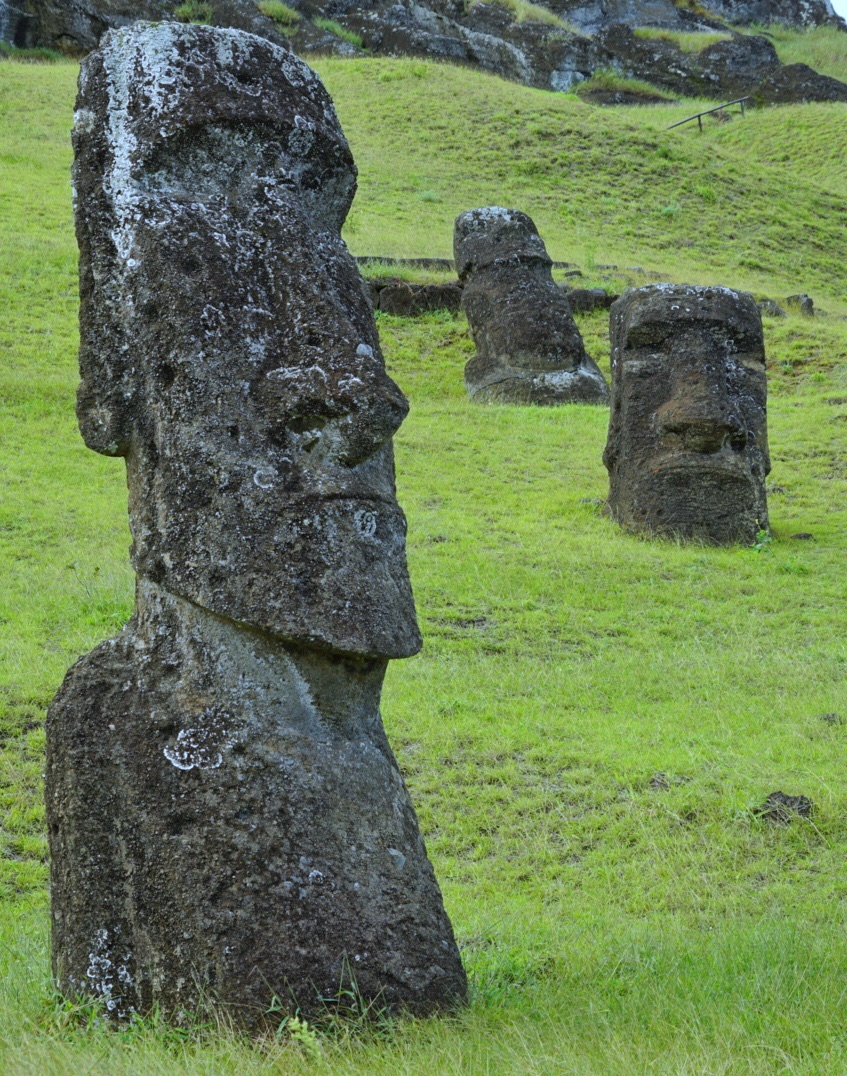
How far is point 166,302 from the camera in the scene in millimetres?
3756

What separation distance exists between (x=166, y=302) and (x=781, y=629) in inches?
296

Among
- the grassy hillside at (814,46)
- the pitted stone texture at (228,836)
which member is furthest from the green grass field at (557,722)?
the grassy hillside at (814,46)

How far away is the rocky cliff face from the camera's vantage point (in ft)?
136

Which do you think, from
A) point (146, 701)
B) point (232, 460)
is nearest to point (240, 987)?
point (146, 701)

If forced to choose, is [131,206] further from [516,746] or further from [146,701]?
[516,746]

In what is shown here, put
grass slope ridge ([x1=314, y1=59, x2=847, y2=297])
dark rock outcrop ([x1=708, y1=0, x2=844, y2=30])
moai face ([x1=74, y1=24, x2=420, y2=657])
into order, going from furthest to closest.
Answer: dark rock outcrop ([x1=708, y1=0, x2=844, y2=30]) → grass slope ridge ([x1=314, y1=59, x2=847, y2=297]) → moai face ([x1=74, y1=24, x2=420, y2=657])

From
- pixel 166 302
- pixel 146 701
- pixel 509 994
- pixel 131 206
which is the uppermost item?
pixel 131 206

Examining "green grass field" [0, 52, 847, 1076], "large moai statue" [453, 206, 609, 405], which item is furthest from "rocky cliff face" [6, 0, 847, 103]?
"large moai statue" [453, 206, 609, 405]

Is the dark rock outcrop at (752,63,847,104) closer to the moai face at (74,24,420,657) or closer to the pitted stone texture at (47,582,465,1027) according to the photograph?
the moai face at (74,24,420,657)

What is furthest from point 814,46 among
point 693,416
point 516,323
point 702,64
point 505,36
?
point 693,416

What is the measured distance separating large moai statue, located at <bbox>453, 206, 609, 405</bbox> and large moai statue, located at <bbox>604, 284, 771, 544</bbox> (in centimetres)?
585

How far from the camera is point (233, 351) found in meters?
3.76

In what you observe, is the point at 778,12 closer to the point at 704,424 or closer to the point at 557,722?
the point at 704,424

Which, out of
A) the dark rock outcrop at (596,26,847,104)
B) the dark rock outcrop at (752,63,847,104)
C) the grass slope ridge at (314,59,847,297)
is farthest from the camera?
the dark rock outcrop at (596,26,847,104)
